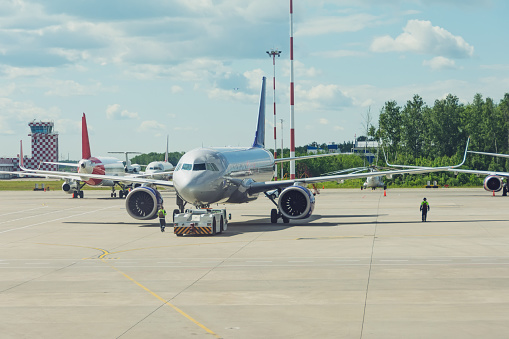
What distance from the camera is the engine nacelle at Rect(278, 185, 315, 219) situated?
146ft

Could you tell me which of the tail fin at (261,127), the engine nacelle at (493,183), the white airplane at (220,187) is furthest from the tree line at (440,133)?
the white airplane at (220,187)

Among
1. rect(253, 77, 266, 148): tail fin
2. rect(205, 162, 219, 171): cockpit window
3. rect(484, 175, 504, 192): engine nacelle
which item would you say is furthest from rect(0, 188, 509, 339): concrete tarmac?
rect(484, 175, 504, 192): engine nacelle

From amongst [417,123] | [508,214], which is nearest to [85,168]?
[508,214]

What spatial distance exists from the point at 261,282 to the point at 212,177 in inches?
741

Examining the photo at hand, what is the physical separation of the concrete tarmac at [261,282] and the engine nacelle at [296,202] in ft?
3.38

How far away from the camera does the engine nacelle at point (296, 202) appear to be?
44.5m

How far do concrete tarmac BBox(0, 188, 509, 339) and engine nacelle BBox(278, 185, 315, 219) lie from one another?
1030 mm

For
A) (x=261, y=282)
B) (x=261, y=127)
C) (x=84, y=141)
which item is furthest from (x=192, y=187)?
(x=84, y=141)

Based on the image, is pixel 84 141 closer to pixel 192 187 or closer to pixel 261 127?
pixel 261 127

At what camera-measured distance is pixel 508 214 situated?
171 feet

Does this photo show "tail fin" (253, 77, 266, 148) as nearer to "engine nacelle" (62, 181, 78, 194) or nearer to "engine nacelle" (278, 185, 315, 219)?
"engine nacelle" (278, 185, 315, 219)

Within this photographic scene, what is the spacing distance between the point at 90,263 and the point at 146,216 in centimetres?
1716

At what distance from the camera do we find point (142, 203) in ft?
153

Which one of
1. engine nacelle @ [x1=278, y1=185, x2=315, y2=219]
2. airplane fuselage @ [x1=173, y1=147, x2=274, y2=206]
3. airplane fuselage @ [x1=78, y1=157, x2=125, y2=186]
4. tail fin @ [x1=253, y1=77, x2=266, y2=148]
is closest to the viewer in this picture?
airplane fuselage @ [x1=173, y1=147, x2=274, y2=206]
